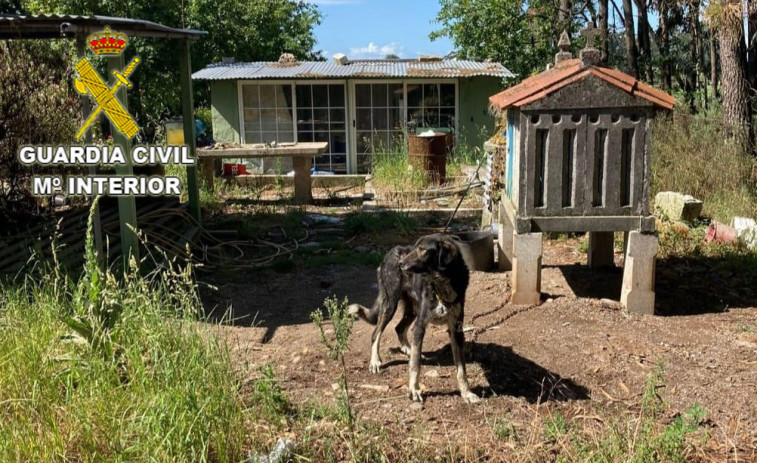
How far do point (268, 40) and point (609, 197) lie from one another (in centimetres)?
2340

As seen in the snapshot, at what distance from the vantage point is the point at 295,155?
42.5 ft

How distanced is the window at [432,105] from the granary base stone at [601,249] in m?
9.64

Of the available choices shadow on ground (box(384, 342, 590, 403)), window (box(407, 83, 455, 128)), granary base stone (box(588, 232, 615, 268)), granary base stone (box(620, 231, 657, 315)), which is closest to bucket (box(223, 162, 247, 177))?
window (box(407, 83, 455, 128))

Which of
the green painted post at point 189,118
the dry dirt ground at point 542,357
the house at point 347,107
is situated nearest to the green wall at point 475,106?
the house at point 347,107

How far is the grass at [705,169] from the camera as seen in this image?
992cm

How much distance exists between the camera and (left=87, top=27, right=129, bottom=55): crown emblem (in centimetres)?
598

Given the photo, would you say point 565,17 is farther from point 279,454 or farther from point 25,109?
point 279,454

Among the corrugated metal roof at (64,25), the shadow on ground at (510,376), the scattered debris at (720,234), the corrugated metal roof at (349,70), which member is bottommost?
the shadow on ground at (510,376)

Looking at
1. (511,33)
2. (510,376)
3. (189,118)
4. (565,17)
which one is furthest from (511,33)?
(510,376)

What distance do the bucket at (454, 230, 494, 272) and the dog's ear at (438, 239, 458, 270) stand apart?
269cm

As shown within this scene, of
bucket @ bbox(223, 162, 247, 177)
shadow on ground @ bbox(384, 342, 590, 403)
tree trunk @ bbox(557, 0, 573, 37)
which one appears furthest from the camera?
tree trunk @ bbox(557, 0, 573, 37)

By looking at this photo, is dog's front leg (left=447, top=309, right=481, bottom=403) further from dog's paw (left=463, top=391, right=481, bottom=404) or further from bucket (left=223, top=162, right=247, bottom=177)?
bucket (left=223, top=162, right=247, bottom=177)

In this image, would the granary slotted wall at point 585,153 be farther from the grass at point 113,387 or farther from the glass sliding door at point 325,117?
the glass sliding door at point 325,117

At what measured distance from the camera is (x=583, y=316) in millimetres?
5902
